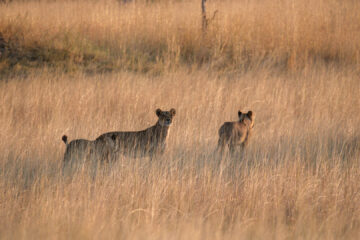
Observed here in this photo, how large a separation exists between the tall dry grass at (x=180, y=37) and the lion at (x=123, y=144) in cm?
410

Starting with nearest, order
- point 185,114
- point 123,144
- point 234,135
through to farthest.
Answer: point 123,144 → point 234,135 → point 185,114

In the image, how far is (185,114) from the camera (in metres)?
8.38

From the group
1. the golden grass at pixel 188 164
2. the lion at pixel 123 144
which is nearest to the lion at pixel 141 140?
the lion at pixel 123 144

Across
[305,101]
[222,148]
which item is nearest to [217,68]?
[305,101]

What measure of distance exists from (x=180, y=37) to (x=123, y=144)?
6527 mm

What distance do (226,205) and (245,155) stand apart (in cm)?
176

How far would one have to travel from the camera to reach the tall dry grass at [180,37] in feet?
37.2

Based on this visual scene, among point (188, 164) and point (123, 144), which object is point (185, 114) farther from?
point (188, 164)

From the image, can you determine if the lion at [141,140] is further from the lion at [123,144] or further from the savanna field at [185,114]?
the savanna field at [185,114]

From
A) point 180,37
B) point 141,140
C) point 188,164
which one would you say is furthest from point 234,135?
point 180,37

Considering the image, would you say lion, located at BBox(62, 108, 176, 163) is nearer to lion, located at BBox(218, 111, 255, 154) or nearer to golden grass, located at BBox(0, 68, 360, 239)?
golden grass, located at BBox(0, 68, 360, 239)

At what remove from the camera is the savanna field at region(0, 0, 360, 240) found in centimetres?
455

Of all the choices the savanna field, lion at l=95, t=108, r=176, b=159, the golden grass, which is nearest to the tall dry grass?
the savanna field

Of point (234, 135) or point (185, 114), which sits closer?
point (234, 135)
